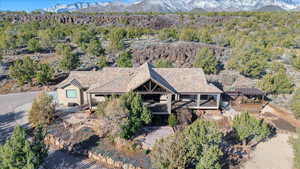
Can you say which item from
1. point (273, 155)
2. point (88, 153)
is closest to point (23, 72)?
point (88, 153)

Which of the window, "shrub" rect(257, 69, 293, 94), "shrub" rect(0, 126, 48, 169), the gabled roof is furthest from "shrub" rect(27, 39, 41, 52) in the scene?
"shrub" rect(257, 69, 293, 94)

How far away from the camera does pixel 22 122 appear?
21.9m

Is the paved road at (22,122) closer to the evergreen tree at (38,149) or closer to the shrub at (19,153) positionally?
the evergreen tree at (38,149)

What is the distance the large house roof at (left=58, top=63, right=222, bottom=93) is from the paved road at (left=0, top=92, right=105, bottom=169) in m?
6.06

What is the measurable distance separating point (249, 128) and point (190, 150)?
6513mm

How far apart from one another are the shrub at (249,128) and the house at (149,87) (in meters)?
5.01

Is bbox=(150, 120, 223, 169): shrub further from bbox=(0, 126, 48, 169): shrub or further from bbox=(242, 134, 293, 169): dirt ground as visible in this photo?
bbox=(0, 126, 48, 169): shrub

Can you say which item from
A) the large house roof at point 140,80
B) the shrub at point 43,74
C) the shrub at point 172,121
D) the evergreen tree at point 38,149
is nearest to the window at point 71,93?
the large house roof at point 140,80

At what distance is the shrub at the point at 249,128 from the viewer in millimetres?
17125

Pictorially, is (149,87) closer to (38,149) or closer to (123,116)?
(123,116)

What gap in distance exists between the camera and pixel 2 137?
19.0m

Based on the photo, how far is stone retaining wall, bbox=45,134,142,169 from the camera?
15.6 m

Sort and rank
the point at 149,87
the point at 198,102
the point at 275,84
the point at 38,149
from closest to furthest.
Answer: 1. the point at 38,149
2. the point at 149,87
3. the point at 198,102
4. the point at 275,84

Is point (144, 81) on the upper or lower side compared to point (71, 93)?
upper
